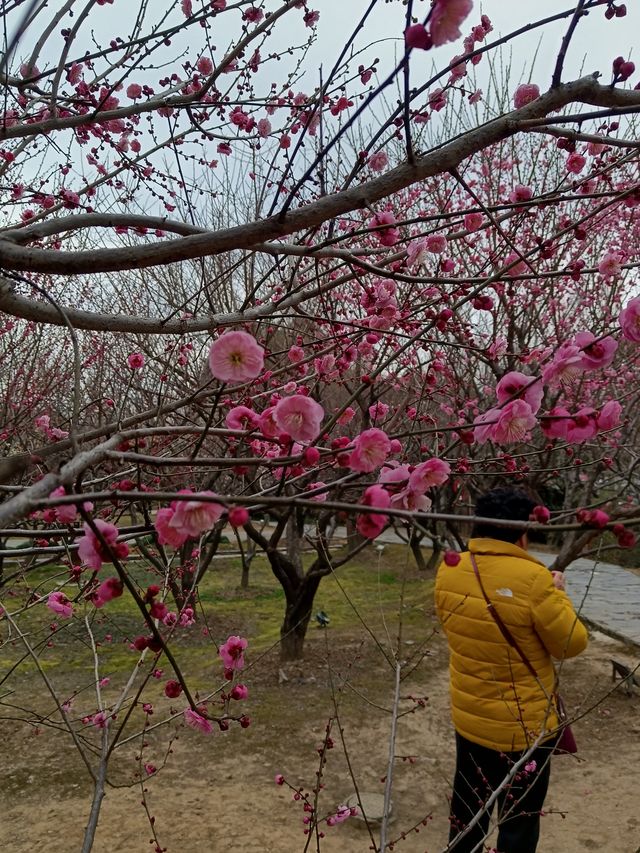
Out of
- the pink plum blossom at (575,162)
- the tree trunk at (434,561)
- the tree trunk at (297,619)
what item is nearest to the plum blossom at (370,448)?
the pink plum blossom at (575,162)

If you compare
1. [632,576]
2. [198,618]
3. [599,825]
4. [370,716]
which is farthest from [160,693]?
[632,576]

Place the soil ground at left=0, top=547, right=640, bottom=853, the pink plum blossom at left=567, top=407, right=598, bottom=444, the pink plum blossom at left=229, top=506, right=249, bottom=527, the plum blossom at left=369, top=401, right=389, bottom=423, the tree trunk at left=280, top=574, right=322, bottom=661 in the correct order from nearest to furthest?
1. the pink plum blossom at left=229, top=506, right=249, bottom=527
2. the pink plum blossom at left=567, top=407, right=598, bottom=444
3. the plum blossom at left=369, top=401, right=389, bottom=423
4. the soil ground at left=0, top=547, right=640, bottom=853
5. the tree trunk at left=280, top=574, right=322, bottom=661

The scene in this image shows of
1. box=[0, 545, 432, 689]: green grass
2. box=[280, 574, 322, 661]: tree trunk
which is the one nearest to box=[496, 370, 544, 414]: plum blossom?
box=[0, 545, 432, 689]: green grass

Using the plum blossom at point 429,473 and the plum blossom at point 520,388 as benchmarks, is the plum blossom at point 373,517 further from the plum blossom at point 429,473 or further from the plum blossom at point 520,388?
the plum blossom at point 520,388

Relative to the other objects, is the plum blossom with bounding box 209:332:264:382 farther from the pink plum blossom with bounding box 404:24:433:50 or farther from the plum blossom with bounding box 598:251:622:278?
the plum blossom with bounding box 598:251:622:278

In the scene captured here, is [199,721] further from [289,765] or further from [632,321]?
[289,765]

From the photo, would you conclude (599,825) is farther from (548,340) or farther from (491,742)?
(548,340)

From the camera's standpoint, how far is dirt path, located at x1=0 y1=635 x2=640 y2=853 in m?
3.70

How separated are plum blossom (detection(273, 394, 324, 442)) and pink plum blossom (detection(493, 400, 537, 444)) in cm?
42

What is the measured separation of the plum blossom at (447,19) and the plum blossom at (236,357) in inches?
27.6

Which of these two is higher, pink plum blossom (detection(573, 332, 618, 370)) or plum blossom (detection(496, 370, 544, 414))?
pink plum blossom (detection(573, 332, 618, 370))

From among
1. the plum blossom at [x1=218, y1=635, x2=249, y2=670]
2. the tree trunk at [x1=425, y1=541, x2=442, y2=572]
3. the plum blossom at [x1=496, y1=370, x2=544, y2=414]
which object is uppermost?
the plum blossom at [x1=496, y1=370, x2=544, y2=414]

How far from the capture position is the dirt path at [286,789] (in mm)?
3699

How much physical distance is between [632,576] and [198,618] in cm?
795
